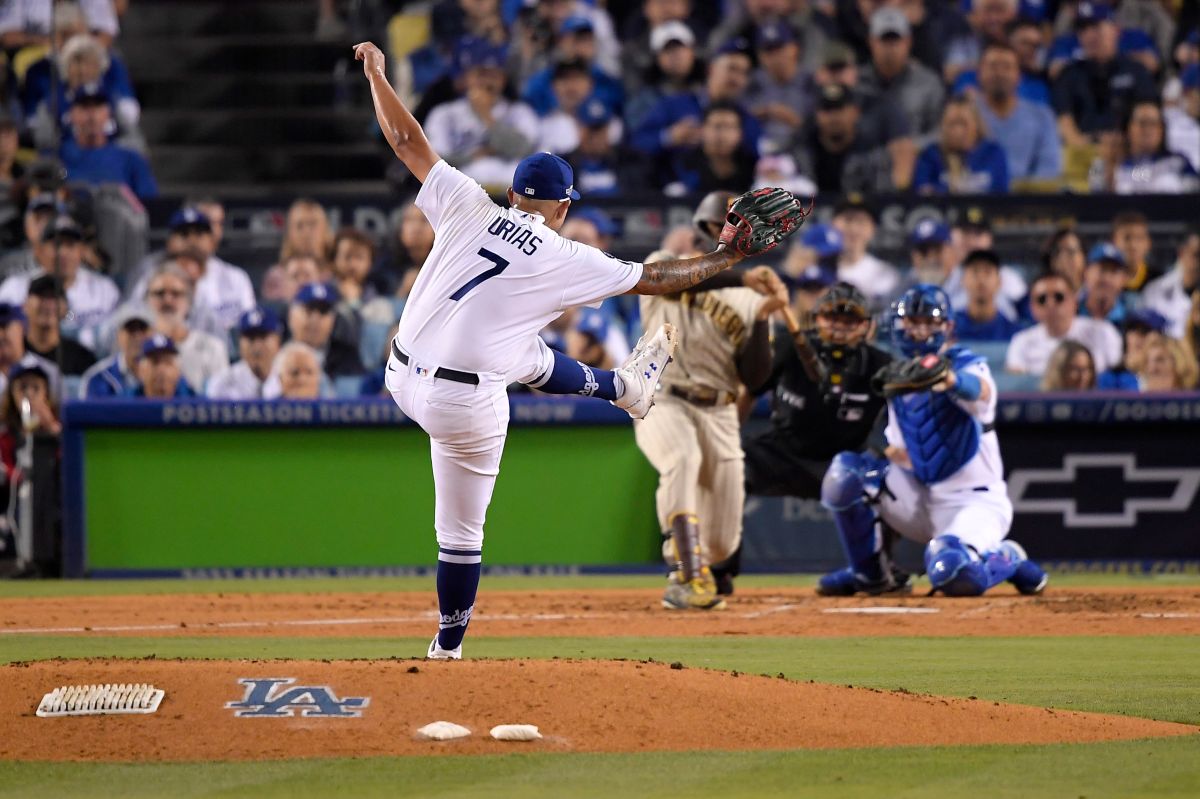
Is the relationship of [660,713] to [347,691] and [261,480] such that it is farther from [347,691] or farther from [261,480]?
[261,480]

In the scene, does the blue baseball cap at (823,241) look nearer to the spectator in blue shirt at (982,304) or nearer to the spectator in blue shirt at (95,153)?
the spectator in blue shirt at (982,304)

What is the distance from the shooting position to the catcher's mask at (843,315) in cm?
998

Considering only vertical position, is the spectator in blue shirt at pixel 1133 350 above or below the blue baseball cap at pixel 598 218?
below

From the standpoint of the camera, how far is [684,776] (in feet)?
15.6

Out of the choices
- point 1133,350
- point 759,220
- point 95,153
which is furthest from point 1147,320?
point 95,153

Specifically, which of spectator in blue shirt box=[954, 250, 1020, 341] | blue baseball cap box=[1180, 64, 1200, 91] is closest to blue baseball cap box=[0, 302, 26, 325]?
spectator in blue shirt box=[954, 250, 1020, 341]

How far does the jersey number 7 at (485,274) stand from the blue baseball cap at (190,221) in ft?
24.0

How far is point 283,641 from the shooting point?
8070 millimetres

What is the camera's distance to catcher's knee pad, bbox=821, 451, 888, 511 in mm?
9617

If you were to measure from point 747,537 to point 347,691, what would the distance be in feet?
21.2

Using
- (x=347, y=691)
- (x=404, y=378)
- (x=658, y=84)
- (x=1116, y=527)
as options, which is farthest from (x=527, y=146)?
(x=347, y=691)

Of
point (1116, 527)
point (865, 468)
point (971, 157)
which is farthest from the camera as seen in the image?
point (971, 157)

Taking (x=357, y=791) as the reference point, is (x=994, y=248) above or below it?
above

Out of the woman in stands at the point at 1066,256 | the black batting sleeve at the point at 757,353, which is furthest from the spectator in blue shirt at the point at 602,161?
the black batting sleeve at the point at 757,353
